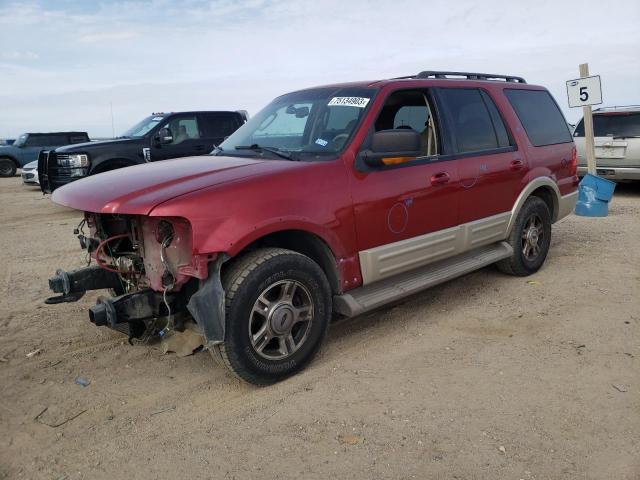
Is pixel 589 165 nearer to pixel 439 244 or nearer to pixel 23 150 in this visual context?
pixel 439 244

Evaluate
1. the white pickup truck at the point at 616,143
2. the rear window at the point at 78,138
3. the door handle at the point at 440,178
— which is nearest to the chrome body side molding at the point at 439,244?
→ the door handle at the point at 440,178

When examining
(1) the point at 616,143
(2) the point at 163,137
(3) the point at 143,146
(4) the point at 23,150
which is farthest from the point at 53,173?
(4) the point at 23,150

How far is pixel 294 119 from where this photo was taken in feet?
14.6

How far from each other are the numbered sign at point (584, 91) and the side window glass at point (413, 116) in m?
5.43

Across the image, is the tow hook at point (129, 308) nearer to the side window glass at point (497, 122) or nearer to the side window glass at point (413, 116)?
the side window glass at point (413, 116)

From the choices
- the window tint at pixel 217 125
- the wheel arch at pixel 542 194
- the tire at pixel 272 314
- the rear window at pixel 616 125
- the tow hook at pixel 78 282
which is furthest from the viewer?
the window tint at pixel 217 125

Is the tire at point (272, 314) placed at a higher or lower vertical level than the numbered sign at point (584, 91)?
lower

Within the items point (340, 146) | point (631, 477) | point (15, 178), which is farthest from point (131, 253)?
point (15, 178)

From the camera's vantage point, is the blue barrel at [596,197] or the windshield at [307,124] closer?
the windshield at [307,124]

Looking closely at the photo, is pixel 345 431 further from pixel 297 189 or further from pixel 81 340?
pixel 81 340

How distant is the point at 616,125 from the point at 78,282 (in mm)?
10138

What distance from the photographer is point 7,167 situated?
812 inches

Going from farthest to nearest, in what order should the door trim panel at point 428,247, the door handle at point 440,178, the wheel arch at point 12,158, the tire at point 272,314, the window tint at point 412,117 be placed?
1. the wheel arch at point 12,158
2. the window tint at point 412,117
3. the door handle at point 440,178
4. the door trim panel at point 428,247
5. the tire at point 272,314

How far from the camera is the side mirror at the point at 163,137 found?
33.9 ft
